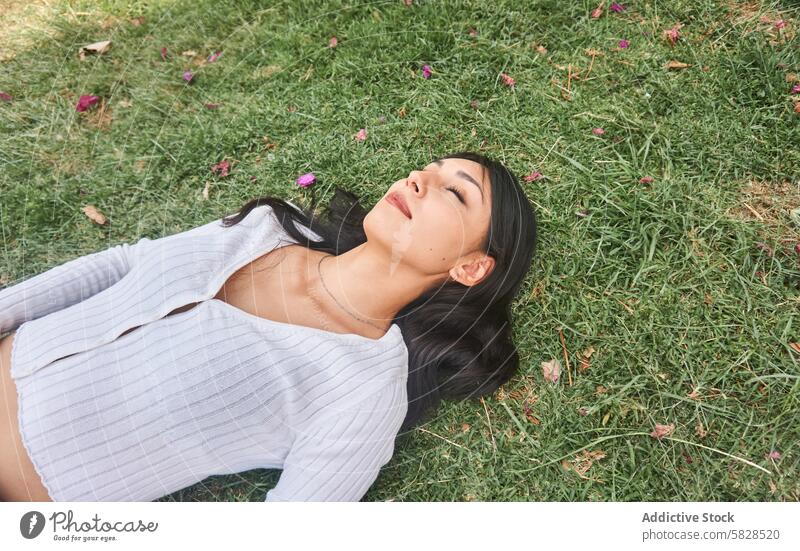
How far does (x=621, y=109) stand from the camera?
86 cm

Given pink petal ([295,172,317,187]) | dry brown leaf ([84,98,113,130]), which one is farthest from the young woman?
dry brown leaf ([84,98,113,130])

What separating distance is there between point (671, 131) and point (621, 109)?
3.4 inches

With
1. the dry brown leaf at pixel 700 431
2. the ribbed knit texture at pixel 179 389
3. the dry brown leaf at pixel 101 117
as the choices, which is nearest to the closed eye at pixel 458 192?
the ribbed knit texture at pixel 179 389

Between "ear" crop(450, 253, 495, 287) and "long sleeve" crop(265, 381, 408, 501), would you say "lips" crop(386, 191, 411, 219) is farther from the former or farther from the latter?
"long sleeve" crop(265, 381, 408, 501)

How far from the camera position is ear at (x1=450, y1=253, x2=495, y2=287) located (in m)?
Answer: 0.72

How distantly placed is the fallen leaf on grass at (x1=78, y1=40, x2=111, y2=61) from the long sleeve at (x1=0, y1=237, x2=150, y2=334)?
0.36 meters

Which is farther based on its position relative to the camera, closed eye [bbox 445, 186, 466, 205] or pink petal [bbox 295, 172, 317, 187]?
pink petal [bbox 295, 172, 317, 187]

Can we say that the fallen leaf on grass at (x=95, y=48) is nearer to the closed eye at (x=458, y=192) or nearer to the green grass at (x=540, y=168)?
the green grass at (x=540, y=168)

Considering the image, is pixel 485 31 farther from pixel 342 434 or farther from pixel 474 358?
pixel 342 434

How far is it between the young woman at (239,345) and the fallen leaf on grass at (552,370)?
143 mm

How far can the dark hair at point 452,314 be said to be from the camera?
0.76m

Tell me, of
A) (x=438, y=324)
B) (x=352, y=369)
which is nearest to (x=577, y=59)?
(x=438, y=324)

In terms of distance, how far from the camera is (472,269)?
726mm

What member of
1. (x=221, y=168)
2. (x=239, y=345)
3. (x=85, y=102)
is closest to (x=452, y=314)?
(x=239, y=345)
